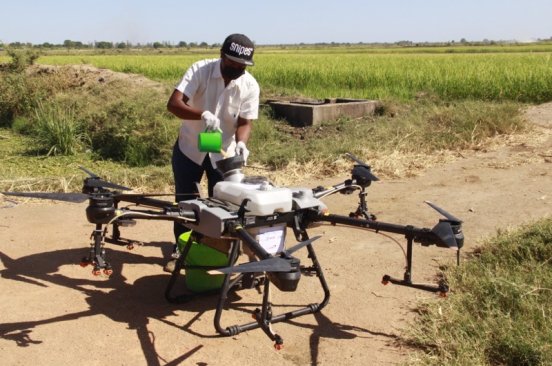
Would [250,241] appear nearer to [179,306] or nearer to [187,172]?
[179,306]

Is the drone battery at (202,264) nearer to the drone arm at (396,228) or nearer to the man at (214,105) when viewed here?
the man at (214,105)

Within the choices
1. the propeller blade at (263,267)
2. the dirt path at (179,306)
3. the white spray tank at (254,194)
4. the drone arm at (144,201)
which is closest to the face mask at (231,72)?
the white spray tank at (254,194)

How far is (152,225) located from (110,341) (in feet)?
7.42

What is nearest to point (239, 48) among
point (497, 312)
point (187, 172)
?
point (187, 172)

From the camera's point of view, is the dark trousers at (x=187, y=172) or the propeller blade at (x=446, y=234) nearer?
the propeller blade at (x=446, y=234)

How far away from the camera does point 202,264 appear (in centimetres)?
395

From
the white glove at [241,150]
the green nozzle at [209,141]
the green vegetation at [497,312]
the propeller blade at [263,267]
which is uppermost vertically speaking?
the green nozzle at [209,141]

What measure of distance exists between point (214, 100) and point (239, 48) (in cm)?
49

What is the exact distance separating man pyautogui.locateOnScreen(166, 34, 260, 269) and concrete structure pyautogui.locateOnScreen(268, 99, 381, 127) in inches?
266

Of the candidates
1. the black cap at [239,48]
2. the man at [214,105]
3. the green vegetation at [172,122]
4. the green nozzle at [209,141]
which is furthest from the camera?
the green vegetation at [172,122]

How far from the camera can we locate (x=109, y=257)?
4684 mm

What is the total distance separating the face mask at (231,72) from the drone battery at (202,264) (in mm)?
1053

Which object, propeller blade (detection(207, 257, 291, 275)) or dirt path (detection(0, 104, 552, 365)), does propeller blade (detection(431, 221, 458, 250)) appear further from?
propeller blade (detection(207, 257, 291, 275))

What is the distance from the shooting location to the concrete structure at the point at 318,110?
36.2 feet
